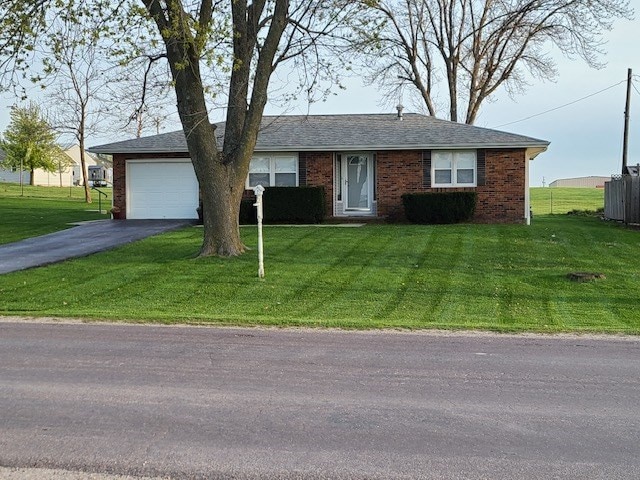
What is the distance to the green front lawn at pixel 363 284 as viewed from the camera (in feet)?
36.0

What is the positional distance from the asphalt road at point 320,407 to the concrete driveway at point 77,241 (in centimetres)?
873

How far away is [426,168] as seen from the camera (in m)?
24.5

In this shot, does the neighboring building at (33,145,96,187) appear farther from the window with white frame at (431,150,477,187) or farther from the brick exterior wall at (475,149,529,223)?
the brick exterior wall at (475,149,529,223)

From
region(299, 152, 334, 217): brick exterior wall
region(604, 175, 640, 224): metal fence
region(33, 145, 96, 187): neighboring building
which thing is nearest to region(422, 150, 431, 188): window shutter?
region(299, 152, 334, 217): brick exterior wall

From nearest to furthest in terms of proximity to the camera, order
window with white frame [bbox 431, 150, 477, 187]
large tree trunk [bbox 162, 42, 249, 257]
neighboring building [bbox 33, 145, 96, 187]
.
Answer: large tree trunk [bbox 162, 42, 249, 257]
window with white frame [bbox 431, 150, 477, 187]
neighboring building [bbox 33, 145, 96, 187]

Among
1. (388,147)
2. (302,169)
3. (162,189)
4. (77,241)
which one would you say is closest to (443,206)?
(388,147)

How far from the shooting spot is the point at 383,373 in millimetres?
7250

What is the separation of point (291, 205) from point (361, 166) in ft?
10.9

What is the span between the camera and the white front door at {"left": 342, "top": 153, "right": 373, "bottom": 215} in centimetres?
2552

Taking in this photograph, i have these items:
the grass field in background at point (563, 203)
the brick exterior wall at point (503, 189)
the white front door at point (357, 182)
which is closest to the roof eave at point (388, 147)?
the brick exterior wall at point (503, 189)

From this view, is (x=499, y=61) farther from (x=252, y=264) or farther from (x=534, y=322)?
(x=534, y=322)

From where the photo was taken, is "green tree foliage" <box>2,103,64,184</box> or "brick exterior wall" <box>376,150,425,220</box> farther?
"green tree foliage" <box>2,103,64,184</box>

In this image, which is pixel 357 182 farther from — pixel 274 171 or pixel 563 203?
pixel 563 203

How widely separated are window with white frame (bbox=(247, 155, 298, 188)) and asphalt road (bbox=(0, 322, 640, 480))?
16.5 m
